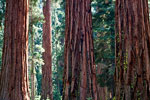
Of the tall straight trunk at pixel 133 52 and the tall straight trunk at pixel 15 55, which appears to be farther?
the tall straight trunk at pixel 15 55

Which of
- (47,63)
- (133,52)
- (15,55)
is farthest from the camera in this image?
(47,63)

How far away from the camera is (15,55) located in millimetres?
6660

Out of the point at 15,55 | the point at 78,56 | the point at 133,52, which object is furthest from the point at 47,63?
the point at 133,52

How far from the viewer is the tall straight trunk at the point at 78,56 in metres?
6.55

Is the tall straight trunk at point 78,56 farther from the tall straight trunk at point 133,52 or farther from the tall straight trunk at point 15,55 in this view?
the tall straight trunk at point 133,52

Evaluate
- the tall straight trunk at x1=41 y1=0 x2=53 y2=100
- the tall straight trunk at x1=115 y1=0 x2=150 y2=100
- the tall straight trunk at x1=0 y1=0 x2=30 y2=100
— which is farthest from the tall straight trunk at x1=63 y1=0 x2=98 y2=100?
the tall straight trunk at x1=41 y1=0 x2=53 y2=100

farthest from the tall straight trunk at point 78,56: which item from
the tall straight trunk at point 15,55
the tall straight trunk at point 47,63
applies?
the tall straight trunk at point 47,63

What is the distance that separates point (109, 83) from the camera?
12773 millimetres

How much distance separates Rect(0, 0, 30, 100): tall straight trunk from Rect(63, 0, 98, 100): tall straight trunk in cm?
115

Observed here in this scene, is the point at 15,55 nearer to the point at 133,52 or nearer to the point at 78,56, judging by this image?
the point at 78,56

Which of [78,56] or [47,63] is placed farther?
[47,63]

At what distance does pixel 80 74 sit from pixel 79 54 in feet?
1.78

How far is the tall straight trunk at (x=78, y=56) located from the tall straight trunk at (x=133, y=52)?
1.26 m

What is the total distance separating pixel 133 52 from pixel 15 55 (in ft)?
10.4
